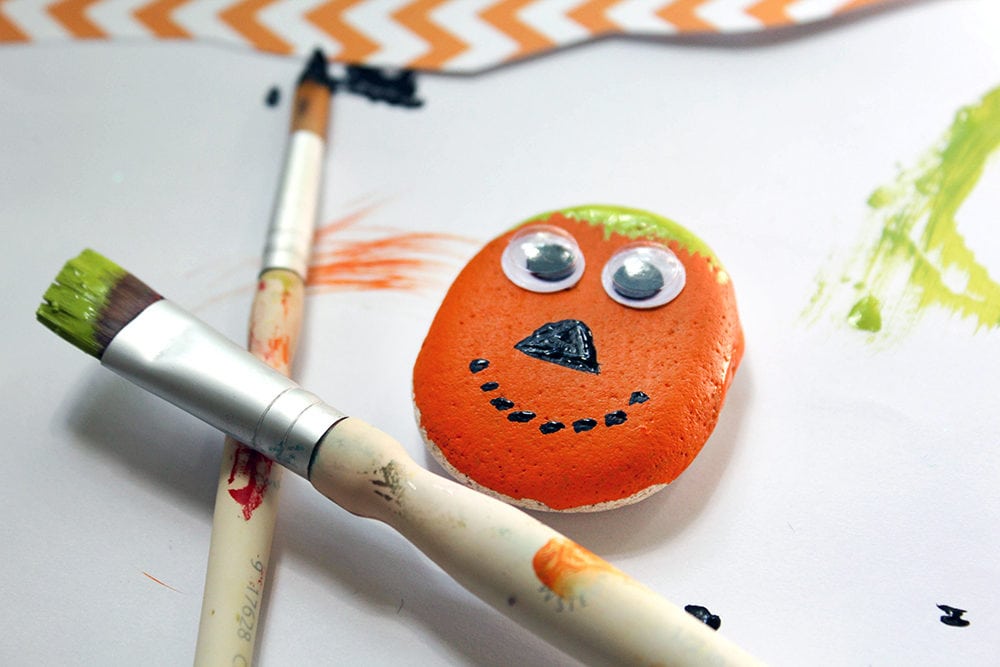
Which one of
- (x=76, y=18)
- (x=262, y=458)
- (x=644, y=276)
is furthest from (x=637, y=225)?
(x=76, y=18)

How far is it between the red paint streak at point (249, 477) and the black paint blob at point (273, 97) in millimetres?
347

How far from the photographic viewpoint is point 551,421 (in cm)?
55

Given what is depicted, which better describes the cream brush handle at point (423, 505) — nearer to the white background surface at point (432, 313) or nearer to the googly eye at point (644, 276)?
the white background surface at point (432, 313)

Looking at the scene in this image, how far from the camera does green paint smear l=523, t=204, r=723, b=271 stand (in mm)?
619

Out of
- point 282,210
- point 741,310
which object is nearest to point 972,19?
point 741,310

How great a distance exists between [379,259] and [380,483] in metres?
0.23

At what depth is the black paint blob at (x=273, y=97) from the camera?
0.81m

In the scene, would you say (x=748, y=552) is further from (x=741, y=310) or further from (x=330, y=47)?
(x=330, y=47)

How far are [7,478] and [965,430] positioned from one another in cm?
56

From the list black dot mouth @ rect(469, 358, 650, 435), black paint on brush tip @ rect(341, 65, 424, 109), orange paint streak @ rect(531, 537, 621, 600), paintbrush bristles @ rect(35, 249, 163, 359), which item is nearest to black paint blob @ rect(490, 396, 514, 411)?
black dot mouth @ rect(469, 358, 650, 435)

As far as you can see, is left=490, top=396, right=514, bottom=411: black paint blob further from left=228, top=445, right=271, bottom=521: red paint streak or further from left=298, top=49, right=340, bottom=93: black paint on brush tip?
left=298, top=49, right=340, bottom=93: black paint on brush tip

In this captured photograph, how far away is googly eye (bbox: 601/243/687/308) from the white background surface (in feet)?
0.26

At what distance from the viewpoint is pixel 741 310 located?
657 mm

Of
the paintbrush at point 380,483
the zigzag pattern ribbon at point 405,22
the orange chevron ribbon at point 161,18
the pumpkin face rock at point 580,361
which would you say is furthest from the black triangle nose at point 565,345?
the orange chevron ribbon at point 161,18
